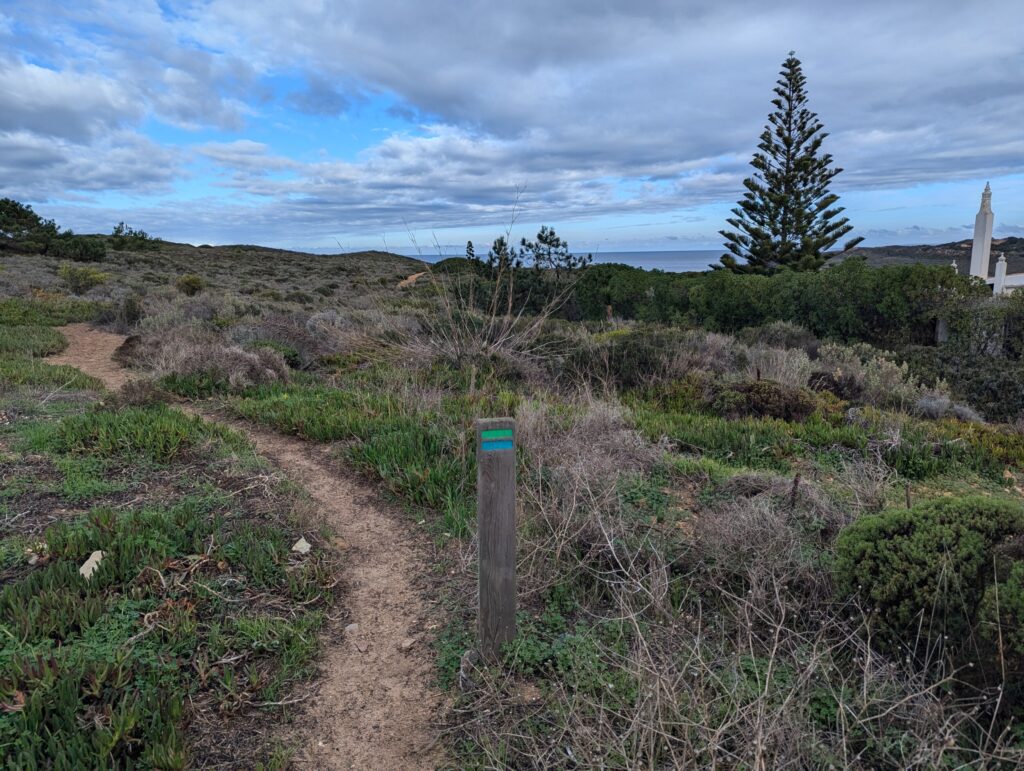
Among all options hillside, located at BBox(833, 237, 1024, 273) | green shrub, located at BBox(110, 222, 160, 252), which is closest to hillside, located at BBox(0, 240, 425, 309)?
green shrub, located at BBox(110, 222, 160, 252)

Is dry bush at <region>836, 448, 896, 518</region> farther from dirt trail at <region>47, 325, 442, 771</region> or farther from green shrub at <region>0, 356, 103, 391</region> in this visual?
green shrub at <region>0, 356, 103, 391</region>

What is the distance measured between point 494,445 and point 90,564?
2.46 m

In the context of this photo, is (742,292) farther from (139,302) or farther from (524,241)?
(139,302)

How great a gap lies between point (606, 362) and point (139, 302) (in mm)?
12361

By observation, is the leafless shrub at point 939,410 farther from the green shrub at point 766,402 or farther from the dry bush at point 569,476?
the dry bush at point 569,476

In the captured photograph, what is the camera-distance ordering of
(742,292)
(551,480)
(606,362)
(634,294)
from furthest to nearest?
(634,294) → (742,292) → (606,362) → (551,480)

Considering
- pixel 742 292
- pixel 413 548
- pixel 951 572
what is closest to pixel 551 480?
pixel 413 548

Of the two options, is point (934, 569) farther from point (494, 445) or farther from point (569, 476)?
point (569, 476)

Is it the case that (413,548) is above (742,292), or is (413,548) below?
below

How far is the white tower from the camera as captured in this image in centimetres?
2086

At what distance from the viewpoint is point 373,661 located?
10.9ft

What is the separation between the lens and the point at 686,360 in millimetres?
9750

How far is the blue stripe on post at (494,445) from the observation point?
296 centimetres

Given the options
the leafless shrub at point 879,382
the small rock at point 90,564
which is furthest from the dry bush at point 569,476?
the leafless shrub at point 879,382
